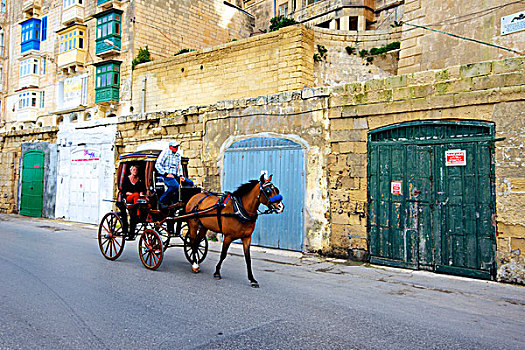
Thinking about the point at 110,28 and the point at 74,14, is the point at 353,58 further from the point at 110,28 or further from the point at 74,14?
the point at 74,14

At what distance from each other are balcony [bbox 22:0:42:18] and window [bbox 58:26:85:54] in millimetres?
5777

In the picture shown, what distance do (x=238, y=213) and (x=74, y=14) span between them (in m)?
31.5

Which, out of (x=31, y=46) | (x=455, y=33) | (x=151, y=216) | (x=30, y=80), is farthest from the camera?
(x=31, y=46)

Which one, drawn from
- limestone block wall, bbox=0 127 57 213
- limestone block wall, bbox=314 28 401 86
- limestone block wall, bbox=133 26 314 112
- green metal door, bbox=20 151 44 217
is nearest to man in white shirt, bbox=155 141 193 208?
green metal door, bbox=20 151 44 217

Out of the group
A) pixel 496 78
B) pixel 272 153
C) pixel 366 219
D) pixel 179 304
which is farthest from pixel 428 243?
pixel 179 304

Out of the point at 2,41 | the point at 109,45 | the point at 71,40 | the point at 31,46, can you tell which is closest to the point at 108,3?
the point at 109,45

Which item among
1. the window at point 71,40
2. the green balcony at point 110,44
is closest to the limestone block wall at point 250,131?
the green balcony at point 110,44

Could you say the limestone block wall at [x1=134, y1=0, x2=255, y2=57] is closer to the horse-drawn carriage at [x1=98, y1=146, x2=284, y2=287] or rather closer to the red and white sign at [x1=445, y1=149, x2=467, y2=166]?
the horse-drawn carriage at [x1=98, y1=146, x2=284, y2=287]

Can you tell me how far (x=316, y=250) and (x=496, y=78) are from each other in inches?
193

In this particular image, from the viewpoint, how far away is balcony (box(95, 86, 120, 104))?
2802 centimetres

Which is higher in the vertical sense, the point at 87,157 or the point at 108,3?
the point at 108,3

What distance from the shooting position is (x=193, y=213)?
22.2 ft

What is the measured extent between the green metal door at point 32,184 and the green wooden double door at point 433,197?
14697mm

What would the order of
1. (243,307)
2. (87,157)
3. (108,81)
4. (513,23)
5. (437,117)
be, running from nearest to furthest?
1. (243,307)
2. (437,117)
3. (513,23)
4. (87,157)
5. (108,81)
